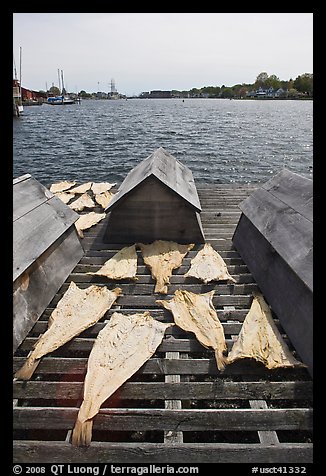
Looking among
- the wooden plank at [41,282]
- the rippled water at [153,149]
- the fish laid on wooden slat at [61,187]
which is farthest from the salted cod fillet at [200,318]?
the rippled water at [153,149]

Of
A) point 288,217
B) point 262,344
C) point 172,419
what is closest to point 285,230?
point 288,217

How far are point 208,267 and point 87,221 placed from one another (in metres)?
3.52

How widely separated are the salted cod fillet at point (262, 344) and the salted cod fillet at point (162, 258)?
4.77 feet

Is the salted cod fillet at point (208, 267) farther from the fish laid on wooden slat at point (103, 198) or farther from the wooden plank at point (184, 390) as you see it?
the fish laid on wooden slat at point (103, 198)

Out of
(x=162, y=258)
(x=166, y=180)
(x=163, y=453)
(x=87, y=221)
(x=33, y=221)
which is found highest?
(x=166, y=180)

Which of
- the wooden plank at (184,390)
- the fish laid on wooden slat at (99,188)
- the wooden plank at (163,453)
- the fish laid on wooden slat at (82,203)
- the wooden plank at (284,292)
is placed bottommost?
the wooden plank at (163,453)

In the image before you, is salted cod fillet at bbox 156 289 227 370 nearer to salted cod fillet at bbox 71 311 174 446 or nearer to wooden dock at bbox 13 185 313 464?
wooden dock at bbox 13 185 313 464

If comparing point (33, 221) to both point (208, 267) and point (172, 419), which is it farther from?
point (172, 419)

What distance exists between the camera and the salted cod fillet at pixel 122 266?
18.3ft

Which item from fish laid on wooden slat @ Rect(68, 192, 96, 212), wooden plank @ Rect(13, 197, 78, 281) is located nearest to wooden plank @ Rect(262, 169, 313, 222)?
wooden plank @ Rect(13, 197, 78, 281)

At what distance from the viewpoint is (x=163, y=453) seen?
2.90m

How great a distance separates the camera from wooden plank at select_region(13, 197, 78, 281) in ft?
14.6

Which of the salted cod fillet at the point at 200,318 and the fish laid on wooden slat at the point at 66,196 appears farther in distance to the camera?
the fish laid on wooden slat at the point at 66,196
